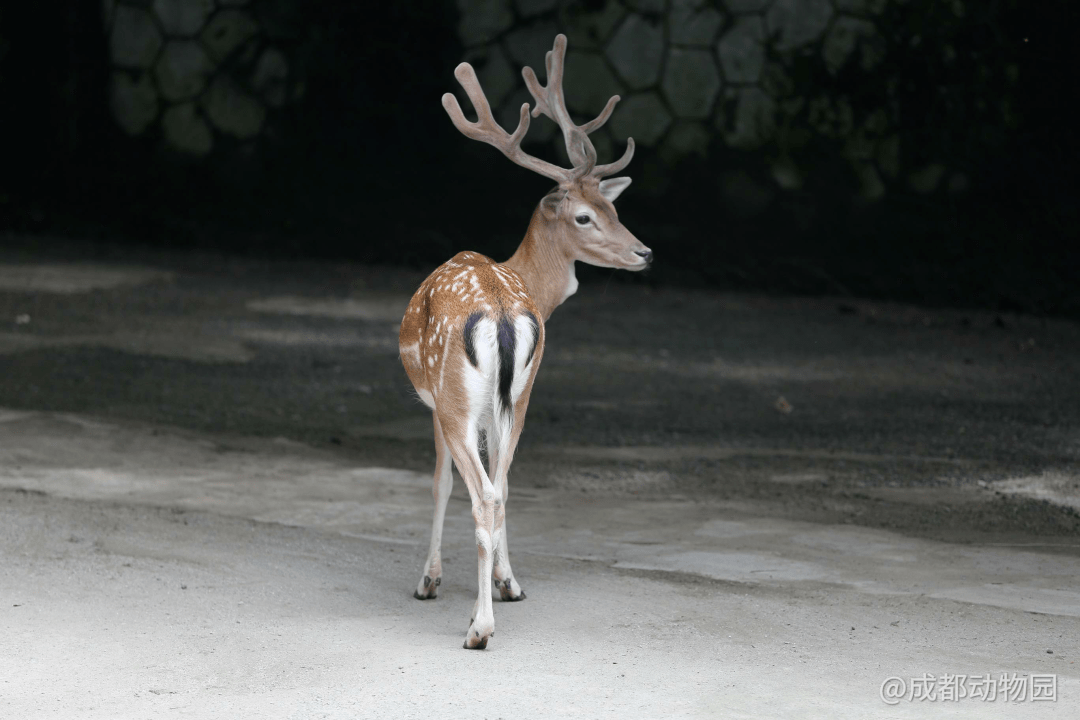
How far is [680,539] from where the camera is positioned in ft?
16.5

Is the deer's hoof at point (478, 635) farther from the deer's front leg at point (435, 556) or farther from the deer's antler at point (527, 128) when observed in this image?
the deer's antler at point (527, 128)

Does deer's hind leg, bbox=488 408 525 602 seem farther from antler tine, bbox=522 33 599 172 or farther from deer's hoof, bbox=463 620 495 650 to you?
antler tine, bbox=522 33 599 172

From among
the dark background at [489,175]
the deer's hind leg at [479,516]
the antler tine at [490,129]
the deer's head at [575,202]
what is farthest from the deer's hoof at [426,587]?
the dark background at [489,175]

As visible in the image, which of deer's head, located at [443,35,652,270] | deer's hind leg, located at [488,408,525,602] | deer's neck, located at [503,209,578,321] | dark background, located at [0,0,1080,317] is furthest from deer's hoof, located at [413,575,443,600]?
dark background, located at [0,0,1080,317]

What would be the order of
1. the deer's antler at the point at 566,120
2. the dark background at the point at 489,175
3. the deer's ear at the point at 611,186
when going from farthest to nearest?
the dark background at the point at 489,175 → the deer's ear at the point at 611,186 → the deer's antler at the point at 566,120

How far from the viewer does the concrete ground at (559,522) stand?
3490 mm

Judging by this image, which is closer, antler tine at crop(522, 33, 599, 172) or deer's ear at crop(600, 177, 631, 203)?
antler tine at crop(522, 33, 599, 172)

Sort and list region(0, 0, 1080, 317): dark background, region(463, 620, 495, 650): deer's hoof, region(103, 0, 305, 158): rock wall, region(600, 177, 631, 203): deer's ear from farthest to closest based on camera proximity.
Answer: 1. region(103, 0, 305, 158): rock wall
2. region(0, 0, 1080, 317): dark background
3. region(600, 177, 631, 203): deer's ear
4. region(463, 620, 495, 650): deer's hoof

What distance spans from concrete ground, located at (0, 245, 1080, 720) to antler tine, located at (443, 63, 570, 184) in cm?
143

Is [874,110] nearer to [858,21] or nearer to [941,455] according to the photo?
[858,21]

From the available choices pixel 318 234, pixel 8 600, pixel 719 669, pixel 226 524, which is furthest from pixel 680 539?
pixel 318 234

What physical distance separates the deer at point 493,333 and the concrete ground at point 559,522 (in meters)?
0.36

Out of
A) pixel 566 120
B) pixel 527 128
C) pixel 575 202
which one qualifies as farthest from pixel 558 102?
pixel 575 202

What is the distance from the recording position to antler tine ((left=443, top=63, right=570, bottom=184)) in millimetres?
4718
